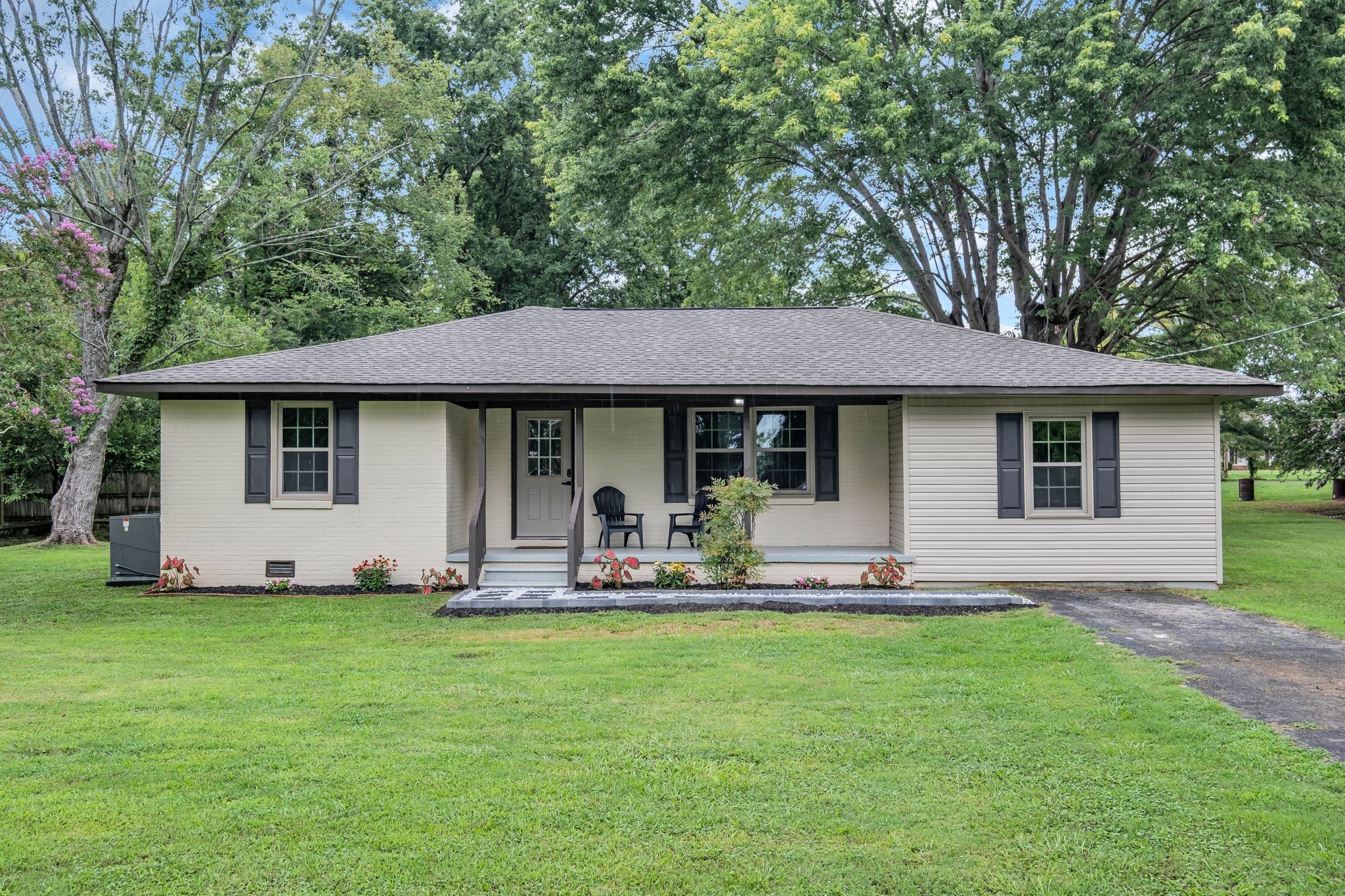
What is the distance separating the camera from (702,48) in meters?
17.2

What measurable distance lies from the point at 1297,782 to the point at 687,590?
6.60 m

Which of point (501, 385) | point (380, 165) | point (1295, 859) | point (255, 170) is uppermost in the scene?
point (380, 165)

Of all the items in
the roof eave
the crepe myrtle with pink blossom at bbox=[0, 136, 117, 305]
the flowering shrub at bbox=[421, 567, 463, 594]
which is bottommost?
the flowering shrub at bbox=[421, 567, 463, 594]

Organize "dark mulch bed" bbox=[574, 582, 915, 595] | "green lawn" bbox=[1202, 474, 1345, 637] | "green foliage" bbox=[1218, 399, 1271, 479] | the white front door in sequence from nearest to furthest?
"green lawn" bbox=[1202, 474, 1345, 637] → "dark mulch bed" bbox=[574, 582, 915, 595] → the white front door → "green foliage" bbox=[1218, 399, 1271, 479]

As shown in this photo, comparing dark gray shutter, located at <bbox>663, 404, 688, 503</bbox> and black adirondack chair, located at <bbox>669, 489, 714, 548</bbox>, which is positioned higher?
dark gray shutter, located at <bbox>663, 404, 688, 503</bbox>

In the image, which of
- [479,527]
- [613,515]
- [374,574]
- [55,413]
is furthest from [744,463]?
[55,413]

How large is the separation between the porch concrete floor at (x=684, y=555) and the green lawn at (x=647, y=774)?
3.39 m

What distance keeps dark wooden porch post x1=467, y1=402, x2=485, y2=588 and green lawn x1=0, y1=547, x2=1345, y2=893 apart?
3.17m

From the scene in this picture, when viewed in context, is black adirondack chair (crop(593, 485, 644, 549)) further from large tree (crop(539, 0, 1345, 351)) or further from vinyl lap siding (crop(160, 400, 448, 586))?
large tree (crop(539, 0, 1345, 351))

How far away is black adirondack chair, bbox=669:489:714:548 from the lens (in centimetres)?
1124

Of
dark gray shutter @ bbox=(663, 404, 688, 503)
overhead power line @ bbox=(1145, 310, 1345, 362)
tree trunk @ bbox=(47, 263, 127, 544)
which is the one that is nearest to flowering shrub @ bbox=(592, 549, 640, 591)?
dark gray shutter @ bbox=(663, 404, 688, 503)

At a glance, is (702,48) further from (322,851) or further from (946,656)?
(322,851)

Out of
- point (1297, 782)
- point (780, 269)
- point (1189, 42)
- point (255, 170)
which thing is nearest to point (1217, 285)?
point (1189, 42)

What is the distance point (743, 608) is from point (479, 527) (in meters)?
3.44
